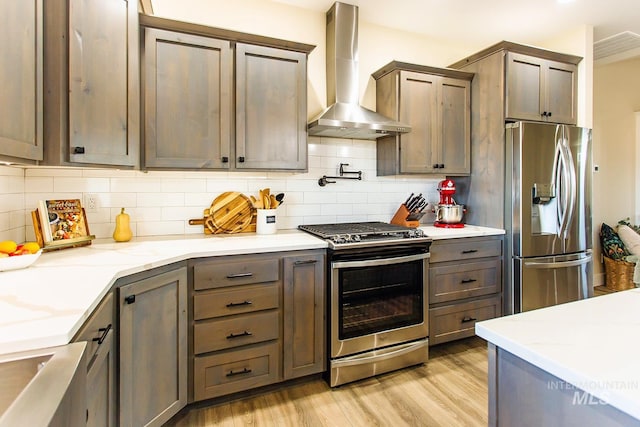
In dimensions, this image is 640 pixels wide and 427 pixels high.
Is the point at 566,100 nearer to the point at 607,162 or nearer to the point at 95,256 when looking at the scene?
the point at 607,162

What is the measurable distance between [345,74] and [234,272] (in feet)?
6.07

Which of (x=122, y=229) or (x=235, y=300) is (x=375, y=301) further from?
(x=122, y=229)

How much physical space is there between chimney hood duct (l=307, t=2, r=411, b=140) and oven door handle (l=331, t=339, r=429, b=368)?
165cm

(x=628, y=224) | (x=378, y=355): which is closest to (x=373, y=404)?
(x=378, y=355)

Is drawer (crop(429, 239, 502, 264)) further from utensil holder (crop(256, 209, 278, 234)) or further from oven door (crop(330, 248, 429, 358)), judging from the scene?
utensil holder (crop(256, 209, 278, 234))

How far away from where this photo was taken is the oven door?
225cm

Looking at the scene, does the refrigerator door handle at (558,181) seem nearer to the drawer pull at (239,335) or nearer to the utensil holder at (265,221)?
A: the utensil holder at (265,221)

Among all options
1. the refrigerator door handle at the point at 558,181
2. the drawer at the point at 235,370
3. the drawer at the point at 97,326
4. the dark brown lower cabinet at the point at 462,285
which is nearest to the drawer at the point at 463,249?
the dark brown lower cabinet at the point at 462,285

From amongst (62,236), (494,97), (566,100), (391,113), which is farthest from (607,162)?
(62,236)

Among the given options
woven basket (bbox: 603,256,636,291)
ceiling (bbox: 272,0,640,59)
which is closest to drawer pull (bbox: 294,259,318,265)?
ceiling (bbox: 272,0,640,59)

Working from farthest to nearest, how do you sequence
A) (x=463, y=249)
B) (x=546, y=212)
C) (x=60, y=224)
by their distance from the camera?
(x=546, y=212), (x=463, y=249), (x=60, y=224)

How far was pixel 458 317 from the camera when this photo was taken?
277 cm

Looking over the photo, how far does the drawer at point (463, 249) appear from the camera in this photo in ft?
8.73

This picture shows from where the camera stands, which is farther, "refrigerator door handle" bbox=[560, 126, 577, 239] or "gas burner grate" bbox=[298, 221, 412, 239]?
"refrigerator door handle" bbox=[560, 126, 577, 239]
